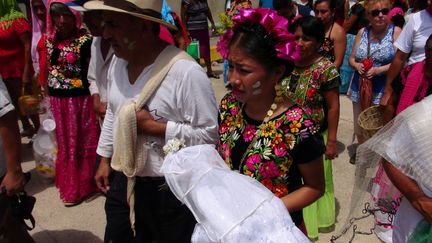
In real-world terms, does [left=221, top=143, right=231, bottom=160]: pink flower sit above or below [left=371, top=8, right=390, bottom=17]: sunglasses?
below

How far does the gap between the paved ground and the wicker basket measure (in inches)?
35.1

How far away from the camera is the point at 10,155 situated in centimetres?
224

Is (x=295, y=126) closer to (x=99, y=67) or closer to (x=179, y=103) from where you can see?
(x=179, y=103)

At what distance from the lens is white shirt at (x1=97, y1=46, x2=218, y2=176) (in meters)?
2.03

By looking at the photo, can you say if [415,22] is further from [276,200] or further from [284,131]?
[276,200]

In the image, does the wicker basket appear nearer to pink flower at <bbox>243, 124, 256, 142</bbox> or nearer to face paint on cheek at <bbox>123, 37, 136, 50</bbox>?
pink flower at <bbox>243, 124, 256, 142</bbox>

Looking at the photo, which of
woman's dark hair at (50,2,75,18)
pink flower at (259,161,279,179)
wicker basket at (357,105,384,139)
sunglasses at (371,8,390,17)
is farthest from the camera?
sunglasses at (371,8,390,17)

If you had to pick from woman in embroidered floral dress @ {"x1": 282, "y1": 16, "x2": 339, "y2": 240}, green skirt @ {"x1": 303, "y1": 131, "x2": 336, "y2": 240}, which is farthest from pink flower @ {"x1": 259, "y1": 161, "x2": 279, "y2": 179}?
green skirt @ {"x1": 303, "y1": 131, "x2": 336, "y2": 240}

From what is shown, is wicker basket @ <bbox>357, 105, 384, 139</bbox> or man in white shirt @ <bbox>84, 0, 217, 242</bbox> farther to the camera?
wicker basket @ <bbox>357, 105, 384, 139</bbox>

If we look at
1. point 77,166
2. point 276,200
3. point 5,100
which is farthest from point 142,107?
point 77,166

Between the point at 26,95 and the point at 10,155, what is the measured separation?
2405mm

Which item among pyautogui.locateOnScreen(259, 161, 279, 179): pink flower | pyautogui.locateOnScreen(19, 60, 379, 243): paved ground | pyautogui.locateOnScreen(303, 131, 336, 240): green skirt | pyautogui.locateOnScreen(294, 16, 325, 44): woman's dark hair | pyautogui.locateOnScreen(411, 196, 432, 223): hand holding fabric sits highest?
pyautogui.locateOnScreen(294, 16, 325, 44): woman's dark hair

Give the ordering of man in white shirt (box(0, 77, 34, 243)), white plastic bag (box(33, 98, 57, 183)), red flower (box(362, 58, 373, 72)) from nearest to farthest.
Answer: man in white shirt (box(0, 77, 34, 243))
white plastic bag (box(33, 98, 57, 183))
red flower (box(362, 58, 373, 72))

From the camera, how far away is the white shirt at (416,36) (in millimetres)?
3434
